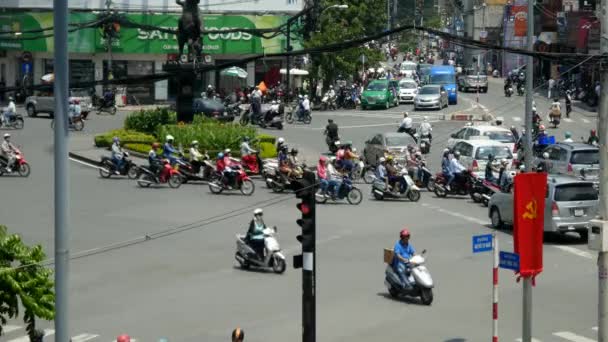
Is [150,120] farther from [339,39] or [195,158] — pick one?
[339,39]

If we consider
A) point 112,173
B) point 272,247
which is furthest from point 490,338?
point 112,173

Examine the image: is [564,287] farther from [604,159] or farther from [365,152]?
[365,152]

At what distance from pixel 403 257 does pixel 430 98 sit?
4475cm

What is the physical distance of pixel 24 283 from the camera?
11.4 metres

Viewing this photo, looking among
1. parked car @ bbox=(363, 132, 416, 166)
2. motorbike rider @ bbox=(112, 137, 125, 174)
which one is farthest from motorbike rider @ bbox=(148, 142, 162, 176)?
parked car @ bbox=(363, 132, 416, 166)

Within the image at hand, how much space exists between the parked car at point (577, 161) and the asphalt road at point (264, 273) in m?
3.51

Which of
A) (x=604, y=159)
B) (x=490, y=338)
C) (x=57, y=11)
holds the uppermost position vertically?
(x=57, y=11)

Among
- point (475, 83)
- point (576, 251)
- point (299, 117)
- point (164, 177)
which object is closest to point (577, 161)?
point (576, 251)

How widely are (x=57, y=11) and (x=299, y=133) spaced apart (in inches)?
1641

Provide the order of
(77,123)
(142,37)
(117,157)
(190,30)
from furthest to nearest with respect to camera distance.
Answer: (142,37)
(77,123)
(190,30)
(117,157)

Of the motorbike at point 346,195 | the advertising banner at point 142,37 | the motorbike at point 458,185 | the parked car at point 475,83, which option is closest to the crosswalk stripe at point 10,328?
the motorbike at point 346,195

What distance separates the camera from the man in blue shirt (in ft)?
65.5

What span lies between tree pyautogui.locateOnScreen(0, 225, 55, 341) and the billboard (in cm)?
5986

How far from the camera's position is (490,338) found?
17359mm
